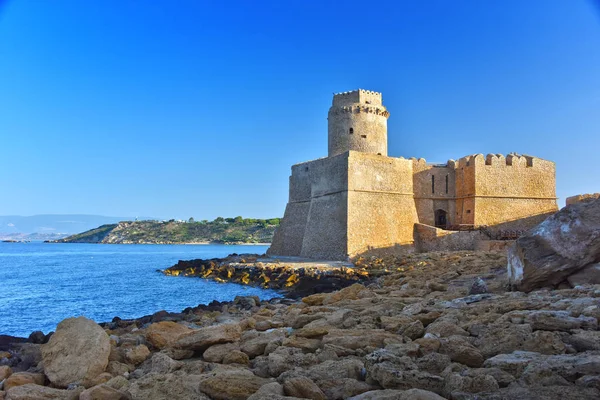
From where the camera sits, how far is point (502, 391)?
3.35 metres

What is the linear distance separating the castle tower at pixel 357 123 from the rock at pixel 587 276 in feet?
70.8

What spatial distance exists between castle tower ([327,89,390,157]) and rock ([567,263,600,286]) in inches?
849

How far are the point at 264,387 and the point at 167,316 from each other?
7.86 metres

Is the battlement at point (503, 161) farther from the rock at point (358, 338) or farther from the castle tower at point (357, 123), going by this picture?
the rock at point (358, 338)

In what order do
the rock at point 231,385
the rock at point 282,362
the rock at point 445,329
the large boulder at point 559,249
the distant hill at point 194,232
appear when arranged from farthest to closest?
the distant hill at point 194,232, the large boulder at point 559,249, the rock at point 445,329, the rock at point 282,362, the rock at point 231,385

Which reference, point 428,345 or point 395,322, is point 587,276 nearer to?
point 395,322

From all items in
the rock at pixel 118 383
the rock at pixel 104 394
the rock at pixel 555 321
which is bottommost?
the rock at pixel 118 383

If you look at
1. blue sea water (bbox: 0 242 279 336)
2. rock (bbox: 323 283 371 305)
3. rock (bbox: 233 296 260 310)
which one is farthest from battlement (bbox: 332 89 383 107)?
rock (bbox: 323 283 371 305)

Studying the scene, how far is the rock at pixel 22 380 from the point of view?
16.6 feet

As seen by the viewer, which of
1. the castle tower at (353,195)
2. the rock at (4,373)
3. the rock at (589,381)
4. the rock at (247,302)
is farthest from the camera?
the castle tower at (353,195)

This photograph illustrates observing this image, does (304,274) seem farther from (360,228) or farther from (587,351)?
(587,351)

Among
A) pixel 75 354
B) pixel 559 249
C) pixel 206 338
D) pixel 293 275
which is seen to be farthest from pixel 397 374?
pixel 293 275

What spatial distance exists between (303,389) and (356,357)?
0.96m

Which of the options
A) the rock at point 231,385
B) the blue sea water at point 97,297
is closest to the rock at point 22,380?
the rock at point 231,385
